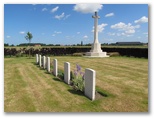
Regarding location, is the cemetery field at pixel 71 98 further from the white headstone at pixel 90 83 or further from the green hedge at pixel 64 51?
the green hedge at pixel 64 51

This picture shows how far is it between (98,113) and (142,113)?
118 cm

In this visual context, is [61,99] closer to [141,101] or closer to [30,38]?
[141,101]

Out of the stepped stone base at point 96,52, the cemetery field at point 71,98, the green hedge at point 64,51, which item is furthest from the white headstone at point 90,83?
the stepped stone base at point 96,52

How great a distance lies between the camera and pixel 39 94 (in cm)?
615

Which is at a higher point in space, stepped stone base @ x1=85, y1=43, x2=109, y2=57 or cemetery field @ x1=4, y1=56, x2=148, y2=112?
→ stepped stone base @ x1=85, y1=43, x2=109, y2=57

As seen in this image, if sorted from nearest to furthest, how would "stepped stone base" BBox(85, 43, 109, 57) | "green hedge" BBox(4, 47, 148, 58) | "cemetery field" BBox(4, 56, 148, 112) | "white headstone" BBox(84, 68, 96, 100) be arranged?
"cemetery field" BBox(4, 56, 148, 112) < "white headstone" BBox(84, 68, 96, 100) < "green hedge" BBox(4, 47, 148, 58) < "stepped stone base" BBox(85, 43, 109, 57)

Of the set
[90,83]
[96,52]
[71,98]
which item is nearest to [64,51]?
[96,52]

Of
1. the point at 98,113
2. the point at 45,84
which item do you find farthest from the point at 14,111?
the point at 45,84

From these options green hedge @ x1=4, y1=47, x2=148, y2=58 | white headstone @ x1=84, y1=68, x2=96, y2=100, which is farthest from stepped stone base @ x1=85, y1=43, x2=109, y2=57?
white headstone @ x1=84, y1=68, x2=96, y2=100

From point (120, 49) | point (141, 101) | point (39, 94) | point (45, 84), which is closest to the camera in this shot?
point (141, 101)

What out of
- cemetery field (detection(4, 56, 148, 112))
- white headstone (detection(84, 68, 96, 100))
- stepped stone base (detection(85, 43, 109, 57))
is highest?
stepped stone base (detection(85, 43, 109, 57))

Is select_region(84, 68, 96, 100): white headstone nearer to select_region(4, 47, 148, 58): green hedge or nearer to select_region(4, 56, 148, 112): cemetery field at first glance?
select_region(4, 56, 148, 112): cemetery field

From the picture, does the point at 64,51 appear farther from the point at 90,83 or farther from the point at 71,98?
the point at 90,83

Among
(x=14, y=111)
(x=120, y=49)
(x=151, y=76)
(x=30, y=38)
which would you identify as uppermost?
(x=30, y=38)
